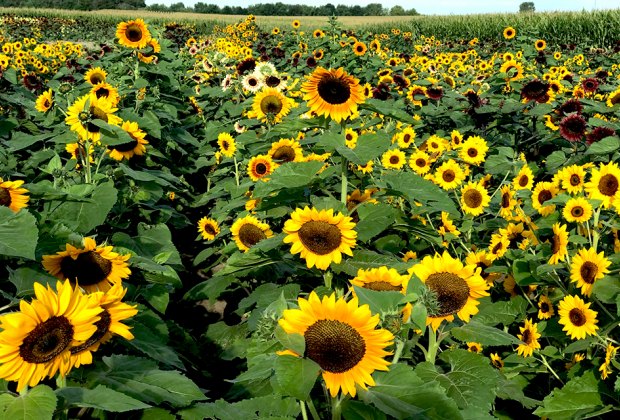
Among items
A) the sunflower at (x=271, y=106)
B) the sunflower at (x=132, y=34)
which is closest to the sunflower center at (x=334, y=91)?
the sunflower at (x=271, y=106)

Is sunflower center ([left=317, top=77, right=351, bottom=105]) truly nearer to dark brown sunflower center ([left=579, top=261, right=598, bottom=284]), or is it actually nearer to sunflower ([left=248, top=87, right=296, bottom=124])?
dark brown sunflower center ([left=579, top=261, right=598, bottom=284])

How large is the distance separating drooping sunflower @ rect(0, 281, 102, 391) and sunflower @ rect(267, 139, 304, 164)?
268 centimetres

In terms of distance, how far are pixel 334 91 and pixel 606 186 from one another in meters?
1.50

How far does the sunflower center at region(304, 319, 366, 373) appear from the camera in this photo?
1381 millimetres

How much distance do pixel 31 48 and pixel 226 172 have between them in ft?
27.1

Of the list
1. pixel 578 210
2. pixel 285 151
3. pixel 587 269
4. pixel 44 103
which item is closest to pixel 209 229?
pixel 285 151

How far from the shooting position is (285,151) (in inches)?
157

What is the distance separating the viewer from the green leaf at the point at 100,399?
128cm

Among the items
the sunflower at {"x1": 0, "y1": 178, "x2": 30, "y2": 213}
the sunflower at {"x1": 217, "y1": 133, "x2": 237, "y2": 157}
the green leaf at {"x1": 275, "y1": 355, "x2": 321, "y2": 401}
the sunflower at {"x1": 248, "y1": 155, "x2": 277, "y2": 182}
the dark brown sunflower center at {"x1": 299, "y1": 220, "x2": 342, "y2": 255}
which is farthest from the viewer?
the sunflower at {"x1": 217, "y1": 133, "x2": 237, "y2": 157}

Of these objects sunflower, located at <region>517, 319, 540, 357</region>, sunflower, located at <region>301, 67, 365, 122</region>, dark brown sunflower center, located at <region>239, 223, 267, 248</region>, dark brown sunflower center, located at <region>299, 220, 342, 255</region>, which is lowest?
sunflower, located at <region>517, 319, 540, 357</region>

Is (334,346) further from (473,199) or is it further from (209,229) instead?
(209,229)

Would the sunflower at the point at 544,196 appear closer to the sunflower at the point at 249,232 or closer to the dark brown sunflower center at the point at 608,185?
the dark brown sunflower center at the point at 608,185

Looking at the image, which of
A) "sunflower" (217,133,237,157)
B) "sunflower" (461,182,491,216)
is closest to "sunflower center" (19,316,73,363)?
"sunflower" (461,182,491,216)

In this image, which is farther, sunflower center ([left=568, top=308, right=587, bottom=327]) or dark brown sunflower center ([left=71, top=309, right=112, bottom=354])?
sunflower center ([left=568, top=308, right=587, bottom=327])
